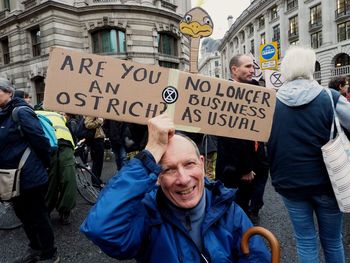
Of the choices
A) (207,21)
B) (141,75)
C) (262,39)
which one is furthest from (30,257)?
(262,39)

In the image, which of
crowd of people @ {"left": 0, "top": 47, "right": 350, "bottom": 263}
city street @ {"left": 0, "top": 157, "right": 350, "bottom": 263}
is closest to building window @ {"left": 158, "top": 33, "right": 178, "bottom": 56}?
city street @ {"left": 0, "top": 157, "right": 350, "bottom": 263}

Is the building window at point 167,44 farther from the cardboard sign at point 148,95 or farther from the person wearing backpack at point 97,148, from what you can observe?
the cardboard sign at point 148,95

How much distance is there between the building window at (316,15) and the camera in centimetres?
3809

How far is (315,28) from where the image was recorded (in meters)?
38.3

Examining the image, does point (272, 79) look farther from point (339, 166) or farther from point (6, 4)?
point (6, 4)

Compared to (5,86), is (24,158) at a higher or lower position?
lower

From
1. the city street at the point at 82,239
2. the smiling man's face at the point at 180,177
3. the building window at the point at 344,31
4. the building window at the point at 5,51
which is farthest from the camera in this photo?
the building window at the point at 344,31

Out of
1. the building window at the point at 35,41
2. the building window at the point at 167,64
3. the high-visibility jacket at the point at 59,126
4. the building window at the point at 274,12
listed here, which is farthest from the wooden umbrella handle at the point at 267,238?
the building window at the point at 274,12

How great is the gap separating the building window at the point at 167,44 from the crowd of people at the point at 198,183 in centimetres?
1679

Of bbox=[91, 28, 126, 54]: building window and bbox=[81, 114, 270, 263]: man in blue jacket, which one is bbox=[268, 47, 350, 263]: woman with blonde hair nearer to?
bbox=[81, 114, 270, 263]: man in blue jacket

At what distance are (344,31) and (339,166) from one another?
3987cm

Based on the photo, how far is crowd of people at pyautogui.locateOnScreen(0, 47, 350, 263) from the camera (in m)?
1.26

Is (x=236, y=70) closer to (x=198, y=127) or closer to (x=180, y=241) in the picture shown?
(x=198, y=127)

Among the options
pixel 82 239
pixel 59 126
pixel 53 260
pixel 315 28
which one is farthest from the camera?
pixel 315 28
